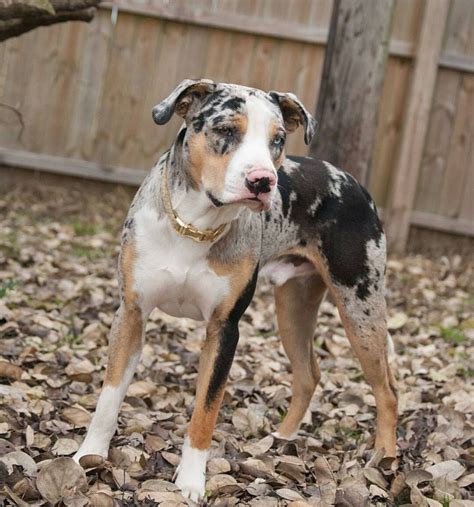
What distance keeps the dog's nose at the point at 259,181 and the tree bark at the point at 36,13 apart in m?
2.36

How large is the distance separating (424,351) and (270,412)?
1.61 m

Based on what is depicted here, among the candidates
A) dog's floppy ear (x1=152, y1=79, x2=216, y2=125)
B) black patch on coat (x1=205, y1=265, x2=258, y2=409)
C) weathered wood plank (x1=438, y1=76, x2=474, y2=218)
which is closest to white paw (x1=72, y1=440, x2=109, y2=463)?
black patch on coat (x1=205, y1=265, x2=258, y2=409)

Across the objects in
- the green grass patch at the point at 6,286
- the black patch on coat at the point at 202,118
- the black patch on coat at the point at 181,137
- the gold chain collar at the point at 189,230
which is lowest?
the green grass patch at the point at 6,286

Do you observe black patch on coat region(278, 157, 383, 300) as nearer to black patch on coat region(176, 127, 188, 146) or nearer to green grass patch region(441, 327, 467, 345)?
black patch on coat region(176, 127, 188, 146)

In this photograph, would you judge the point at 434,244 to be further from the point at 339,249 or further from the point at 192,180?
the point at 192,180

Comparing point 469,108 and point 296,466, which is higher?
point 469,108

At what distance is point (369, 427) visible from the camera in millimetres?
4969

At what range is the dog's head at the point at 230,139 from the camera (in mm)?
3478

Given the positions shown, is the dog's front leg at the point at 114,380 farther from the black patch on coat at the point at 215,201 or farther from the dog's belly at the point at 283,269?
the dog's belly at the point at 283,269

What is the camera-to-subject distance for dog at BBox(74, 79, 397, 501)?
361 centimetres

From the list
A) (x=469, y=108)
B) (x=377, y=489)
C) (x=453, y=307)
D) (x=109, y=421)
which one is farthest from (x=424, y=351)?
(x=469, y=108)

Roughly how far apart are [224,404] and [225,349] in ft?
4.01

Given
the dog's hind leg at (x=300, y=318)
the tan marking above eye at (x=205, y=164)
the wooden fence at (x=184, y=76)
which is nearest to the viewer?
the tan marking above eye at (x=205, y=164)

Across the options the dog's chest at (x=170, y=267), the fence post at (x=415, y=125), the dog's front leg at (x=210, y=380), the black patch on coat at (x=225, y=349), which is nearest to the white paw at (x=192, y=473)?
the dog's front leg at (x=210, y=380)
